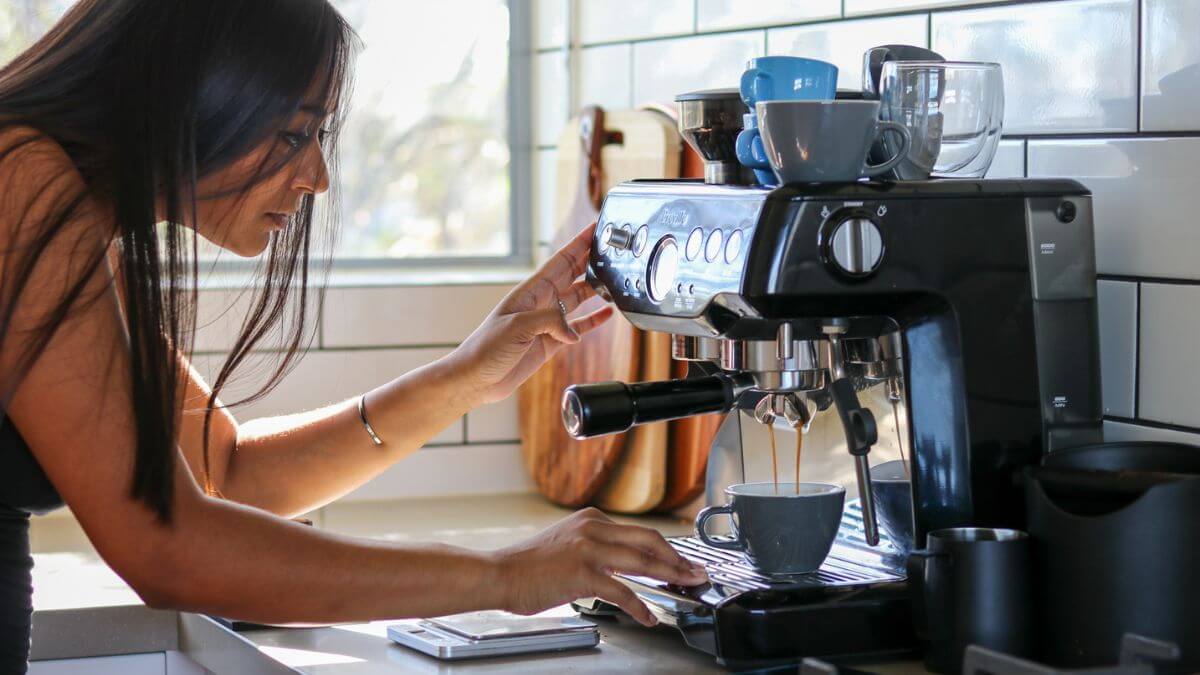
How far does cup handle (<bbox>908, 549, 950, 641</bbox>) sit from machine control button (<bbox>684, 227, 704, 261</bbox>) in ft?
0.82

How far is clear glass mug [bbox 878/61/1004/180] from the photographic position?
1097 millimetres

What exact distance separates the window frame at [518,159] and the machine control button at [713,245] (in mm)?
1003

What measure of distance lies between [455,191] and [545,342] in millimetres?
669

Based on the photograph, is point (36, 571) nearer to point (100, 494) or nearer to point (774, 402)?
point (100, 494)

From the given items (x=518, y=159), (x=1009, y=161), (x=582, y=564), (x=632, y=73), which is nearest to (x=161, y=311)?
(x=582, y=564)

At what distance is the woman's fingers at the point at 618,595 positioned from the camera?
1021 millimetres

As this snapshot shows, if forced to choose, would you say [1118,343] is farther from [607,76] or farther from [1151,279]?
[607,76]

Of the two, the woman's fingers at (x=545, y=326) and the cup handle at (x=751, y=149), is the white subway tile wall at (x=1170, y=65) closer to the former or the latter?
the cup handle at (x=751, y=149)

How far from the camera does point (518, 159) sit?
80.1 inches

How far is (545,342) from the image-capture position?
1.39m

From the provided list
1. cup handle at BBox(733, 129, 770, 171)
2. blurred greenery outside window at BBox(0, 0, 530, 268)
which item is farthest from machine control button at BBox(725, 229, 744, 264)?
blurred greenery outside window at BBox(0, 0, 530, 268)

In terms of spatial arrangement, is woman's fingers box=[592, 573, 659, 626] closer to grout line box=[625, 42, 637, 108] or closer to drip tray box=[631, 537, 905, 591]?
drip tray box=[631, 537, 905, 591]

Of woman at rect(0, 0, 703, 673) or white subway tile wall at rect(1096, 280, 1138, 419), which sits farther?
white subway tile wall at rect(1096, 280, 1138, 419)

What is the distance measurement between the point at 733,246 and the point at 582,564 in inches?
9.2
